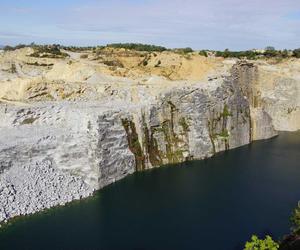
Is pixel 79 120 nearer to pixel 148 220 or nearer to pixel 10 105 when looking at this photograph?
pixel 10 105

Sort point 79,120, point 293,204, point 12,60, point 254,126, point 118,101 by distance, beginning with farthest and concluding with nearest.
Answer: point 12,60
point 254,126
point 118,101
point 79,120
point 293,204


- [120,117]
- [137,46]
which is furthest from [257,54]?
[120,117]

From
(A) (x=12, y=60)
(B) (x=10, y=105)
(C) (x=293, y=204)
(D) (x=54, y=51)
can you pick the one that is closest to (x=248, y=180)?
(C) (x=293, y=204)

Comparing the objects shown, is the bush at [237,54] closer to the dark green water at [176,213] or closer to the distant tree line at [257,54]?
the distant tree line at [257,54]

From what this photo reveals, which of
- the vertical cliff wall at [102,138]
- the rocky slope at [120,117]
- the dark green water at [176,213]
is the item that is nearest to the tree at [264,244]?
the dark green water at [176,213]

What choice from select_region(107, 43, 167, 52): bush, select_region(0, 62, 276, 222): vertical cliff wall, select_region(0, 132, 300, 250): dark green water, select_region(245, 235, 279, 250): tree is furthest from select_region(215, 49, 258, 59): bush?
select_region(245, 235, 279, 250): tree
